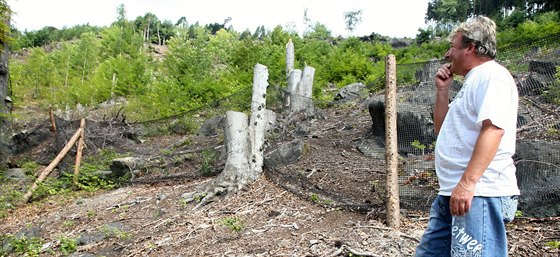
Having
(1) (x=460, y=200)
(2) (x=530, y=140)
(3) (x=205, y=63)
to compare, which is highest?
(3) (x=205, y=63)

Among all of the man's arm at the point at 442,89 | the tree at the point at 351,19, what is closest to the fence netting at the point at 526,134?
the man's arm at the point at 442,89

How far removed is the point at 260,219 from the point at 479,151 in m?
3.27

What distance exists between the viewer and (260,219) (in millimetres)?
4641

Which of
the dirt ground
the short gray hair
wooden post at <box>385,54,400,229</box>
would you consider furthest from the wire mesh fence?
the short gray hair

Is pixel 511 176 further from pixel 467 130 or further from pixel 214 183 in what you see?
pixel 214 183

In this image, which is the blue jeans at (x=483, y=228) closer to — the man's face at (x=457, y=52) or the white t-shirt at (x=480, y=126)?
the white t-shirt at (x=480, y=126)

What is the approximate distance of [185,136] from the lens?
8.94m

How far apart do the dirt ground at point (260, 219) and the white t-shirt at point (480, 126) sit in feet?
5.91

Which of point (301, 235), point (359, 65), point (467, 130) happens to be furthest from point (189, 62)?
point (467, 130)

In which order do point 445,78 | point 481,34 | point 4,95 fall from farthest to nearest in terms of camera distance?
point 4,95
point 445,78
point 481,34

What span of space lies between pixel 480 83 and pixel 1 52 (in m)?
10.6

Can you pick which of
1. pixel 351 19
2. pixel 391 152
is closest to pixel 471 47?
pixel 391 152

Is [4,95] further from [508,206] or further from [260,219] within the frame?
[508,206]

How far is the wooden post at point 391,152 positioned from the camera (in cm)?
394
